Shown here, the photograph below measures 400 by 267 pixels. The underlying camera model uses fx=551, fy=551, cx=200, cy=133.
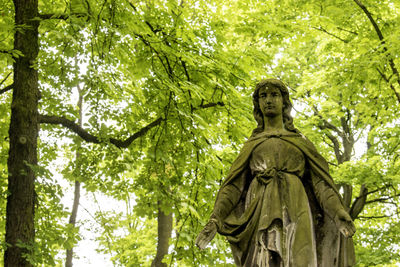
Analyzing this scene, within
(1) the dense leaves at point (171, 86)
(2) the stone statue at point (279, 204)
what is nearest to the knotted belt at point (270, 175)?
(2) the stone statue at point (279, 204)

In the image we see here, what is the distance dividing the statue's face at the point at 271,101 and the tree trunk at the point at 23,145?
4.90 meters

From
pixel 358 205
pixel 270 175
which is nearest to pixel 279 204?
pixel 270 175

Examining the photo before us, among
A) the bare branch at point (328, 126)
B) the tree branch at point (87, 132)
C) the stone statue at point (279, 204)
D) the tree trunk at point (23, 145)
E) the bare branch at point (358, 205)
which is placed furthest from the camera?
the bare branch at point (328, 126)

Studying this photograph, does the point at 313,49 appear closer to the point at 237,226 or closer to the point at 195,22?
the point at 195,22

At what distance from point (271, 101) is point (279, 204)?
95 centimetres

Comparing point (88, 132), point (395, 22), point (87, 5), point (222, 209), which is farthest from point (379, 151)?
point (222, 209)

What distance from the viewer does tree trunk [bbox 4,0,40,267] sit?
8.37 meters

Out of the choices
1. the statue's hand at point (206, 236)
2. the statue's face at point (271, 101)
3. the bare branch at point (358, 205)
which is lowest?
the statue's hand at point (206, 236)

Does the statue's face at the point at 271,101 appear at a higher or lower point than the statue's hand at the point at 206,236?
higher

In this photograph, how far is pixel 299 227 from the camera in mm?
4145

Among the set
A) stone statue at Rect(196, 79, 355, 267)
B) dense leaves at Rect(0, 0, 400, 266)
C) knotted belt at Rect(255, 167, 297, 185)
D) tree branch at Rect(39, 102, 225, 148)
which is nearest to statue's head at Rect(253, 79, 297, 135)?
stone statue at Rect(196, 79, 355, 267)

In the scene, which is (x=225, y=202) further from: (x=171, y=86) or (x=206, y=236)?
(x=171, y=86)

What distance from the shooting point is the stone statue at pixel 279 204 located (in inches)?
160

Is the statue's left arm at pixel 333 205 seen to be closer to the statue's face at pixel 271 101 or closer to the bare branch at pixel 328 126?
the statue's face at pixel 271 101
